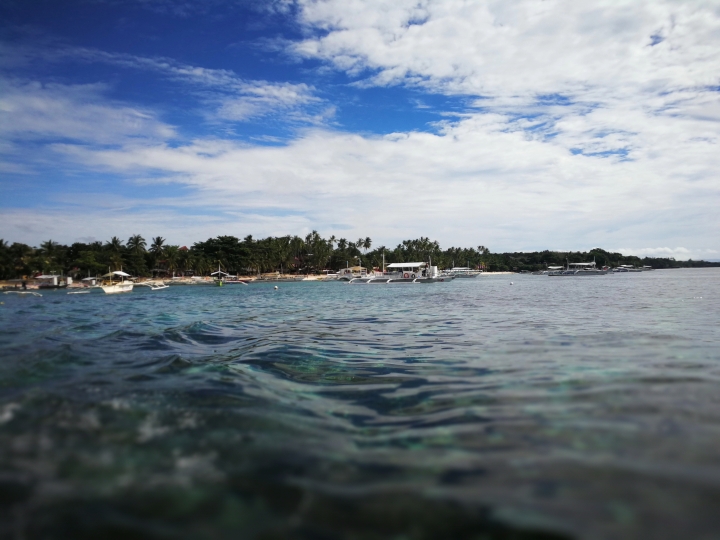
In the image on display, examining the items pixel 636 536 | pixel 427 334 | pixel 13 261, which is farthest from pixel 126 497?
pixel 13 261

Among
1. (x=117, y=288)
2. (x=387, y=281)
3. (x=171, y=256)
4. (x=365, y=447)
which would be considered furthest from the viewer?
(x=171, y=256)

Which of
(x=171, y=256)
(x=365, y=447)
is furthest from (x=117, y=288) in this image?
(x=365, y=447)

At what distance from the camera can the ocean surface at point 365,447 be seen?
2.77 meters

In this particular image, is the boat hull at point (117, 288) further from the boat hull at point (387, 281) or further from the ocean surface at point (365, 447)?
the ocean surface at point (365, 447)

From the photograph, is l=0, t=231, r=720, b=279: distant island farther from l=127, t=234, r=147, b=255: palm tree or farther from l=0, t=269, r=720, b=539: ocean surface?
l=0, t=269, r=720, b=539: ocean surface

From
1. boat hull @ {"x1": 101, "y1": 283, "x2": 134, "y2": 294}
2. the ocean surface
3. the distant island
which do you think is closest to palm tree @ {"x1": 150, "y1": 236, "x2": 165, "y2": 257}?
the distant island

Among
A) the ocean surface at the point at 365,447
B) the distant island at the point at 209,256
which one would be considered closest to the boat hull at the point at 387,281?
the distant island at the point at 209,256

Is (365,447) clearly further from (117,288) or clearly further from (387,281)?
(387,281)

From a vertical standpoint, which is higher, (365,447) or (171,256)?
(171,256)

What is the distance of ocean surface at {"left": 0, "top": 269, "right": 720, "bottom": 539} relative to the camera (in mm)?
2771

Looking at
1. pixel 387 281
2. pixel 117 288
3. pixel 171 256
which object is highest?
pixel 171 256

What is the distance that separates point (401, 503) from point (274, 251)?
122781 millimetres

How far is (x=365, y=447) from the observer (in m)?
4.05

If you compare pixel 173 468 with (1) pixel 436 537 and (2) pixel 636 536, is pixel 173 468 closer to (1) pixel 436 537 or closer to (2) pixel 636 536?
(1) pixel 436 537
